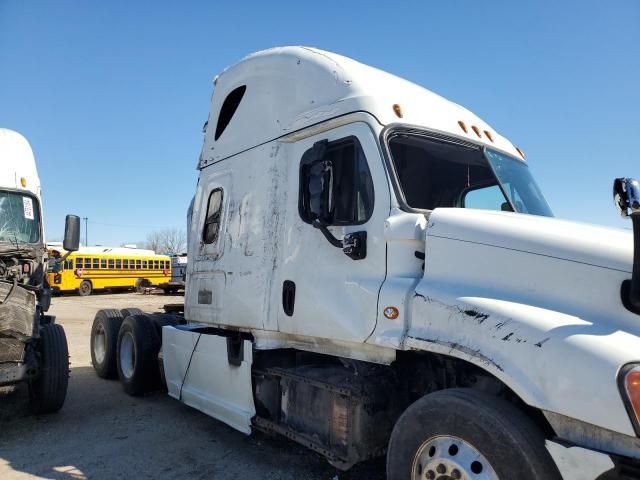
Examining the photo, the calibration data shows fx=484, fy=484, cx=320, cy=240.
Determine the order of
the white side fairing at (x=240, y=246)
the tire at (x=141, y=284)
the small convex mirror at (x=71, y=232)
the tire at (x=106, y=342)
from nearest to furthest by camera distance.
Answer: the white side fairing at (x=240, y=246) → the small convex mirror at (x=71, y=232) → the tire at (x=106, y=342) → the tire at (x=141, y=284)

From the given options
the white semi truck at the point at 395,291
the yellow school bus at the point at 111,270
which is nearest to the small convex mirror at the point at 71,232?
the white semi truck at the point at 395,291

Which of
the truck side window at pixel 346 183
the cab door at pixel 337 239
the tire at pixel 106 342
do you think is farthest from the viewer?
the tire at pixel 106 342

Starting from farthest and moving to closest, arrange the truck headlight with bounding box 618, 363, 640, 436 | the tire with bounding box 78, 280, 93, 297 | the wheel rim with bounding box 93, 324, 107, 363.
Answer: the tire with bounding box 78, 280, 93, 297 → the wheel rim with bounding box 93, 324, 107, 363 → the truck headlight with bounding box 618, 363, 640, 436

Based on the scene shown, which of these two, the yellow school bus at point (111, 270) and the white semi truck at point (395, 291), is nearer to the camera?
the white semi truck at point (395, 291)

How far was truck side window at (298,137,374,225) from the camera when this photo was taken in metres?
3.46

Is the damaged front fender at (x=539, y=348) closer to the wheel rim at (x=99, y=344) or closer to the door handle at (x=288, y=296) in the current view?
the door handle at (x=288, y=296)

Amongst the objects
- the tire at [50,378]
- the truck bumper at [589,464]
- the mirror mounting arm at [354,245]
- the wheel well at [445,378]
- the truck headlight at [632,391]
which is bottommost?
the tire at [50,378]

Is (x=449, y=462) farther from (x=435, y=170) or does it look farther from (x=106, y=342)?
(x=106, y=342)

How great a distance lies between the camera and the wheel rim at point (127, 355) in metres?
6.69

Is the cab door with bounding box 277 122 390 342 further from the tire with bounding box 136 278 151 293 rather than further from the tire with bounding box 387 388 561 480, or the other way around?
the tire with bounding box 136 278 151 293

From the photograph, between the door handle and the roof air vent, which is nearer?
the door handle

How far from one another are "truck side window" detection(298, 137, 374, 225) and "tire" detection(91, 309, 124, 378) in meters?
5.04

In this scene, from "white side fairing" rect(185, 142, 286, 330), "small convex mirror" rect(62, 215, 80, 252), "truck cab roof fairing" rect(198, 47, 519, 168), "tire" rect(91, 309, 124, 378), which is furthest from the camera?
"tire" rect(91, 309, 124, 378)

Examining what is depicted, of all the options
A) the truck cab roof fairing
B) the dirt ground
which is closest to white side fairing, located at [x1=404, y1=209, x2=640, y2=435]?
the truck cab roof fairing
